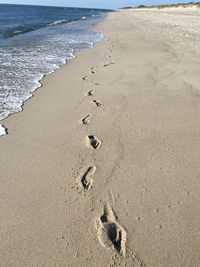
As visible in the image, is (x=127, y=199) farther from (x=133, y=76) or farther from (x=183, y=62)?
(x=183, y=62)

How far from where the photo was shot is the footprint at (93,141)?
5.02 meters

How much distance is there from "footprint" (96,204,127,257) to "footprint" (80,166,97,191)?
0.54 meters

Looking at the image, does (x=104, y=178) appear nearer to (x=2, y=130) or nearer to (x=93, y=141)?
(x=93, y=141)

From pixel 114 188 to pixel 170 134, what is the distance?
1660 mm

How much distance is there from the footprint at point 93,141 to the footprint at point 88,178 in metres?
0.62

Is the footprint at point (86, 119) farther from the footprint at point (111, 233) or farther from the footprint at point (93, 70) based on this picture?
the footprint at point (93, 70)

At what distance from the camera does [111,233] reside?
3270 millimetres

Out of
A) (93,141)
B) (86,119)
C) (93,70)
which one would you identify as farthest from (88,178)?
(93,70)

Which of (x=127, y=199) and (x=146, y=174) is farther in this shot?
(x=146, y=174)

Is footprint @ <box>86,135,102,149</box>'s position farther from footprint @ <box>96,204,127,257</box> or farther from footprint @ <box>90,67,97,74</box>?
footprint @ <box>90,67,97,74</box>

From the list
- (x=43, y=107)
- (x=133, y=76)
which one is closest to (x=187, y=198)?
(x=43, y=107)

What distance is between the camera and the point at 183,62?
1022cm

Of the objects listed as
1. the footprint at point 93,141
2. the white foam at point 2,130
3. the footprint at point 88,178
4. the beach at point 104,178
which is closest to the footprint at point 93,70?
the beach at point 104,178

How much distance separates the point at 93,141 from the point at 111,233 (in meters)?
2.05
